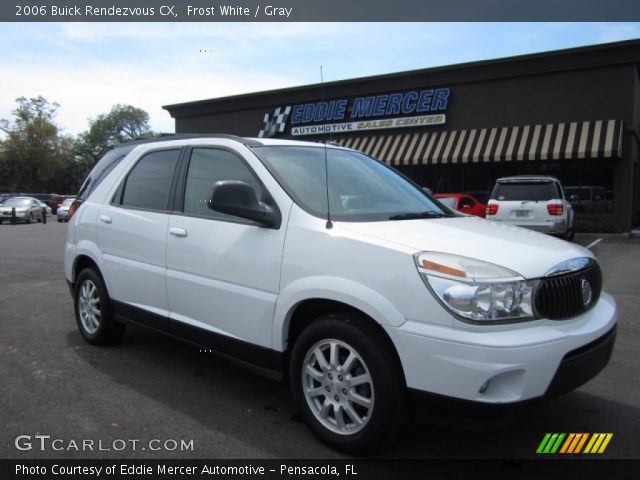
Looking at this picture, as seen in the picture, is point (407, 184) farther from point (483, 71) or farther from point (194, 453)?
point (483, 71)

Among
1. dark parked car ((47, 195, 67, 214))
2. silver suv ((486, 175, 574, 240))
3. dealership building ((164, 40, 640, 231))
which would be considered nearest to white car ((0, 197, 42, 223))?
dark parked car ((47, 195, 67, 214))

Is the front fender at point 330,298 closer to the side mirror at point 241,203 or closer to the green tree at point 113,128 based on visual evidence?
the side mirror at point 241,203

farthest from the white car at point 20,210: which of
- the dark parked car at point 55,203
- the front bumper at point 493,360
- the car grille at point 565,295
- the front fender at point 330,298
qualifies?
the car grille at point 565,295

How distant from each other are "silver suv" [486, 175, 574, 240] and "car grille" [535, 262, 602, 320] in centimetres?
926

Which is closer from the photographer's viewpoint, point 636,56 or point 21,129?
point 636,56

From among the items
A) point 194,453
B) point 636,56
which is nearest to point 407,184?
point 194,453

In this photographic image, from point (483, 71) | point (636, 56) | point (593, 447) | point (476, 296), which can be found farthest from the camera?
point (483, 71)

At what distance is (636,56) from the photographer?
1697 centimetres

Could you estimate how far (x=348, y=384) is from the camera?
112 inches

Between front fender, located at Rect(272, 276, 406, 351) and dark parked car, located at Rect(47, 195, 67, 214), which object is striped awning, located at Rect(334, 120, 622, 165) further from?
dark parked car, located at Rect(47, 195, 67, 214)

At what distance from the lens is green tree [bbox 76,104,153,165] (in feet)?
258

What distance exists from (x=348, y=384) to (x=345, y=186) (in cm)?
139

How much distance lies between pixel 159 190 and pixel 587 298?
10.3 ft

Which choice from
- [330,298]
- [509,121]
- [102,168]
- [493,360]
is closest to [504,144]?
[509,121]
